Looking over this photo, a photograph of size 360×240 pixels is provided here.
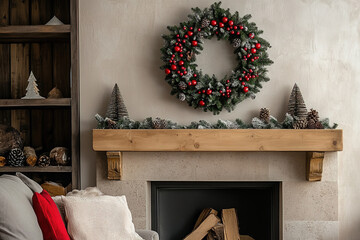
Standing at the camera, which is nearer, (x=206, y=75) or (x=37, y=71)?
(x=206, y=75)

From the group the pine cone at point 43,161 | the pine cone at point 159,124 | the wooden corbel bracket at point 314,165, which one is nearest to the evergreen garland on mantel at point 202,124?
the pine cone at point 159,124

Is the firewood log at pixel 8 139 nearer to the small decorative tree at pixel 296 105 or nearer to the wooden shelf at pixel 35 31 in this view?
the wooden shelf at pixel 35 31

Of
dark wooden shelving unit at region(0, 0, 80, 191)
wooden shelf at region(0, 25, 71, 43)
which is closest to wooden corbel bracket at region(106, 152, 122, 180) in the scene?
dark wooden shelving unit at region(0, 0, 80, 191)

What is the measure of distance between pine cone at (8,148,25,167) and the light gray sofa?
1.18 meters

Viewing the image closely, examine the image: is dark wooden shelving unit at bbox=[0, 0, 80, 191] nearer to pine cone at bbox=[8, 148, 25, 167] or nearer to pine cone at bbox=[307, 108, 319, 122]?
pine cone at bbox=[8, 148, 25, 167]

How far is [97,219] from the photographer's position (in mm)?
2285

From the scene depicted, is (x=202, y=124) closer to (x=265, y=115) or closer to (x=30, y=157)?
(x=265, y=115)

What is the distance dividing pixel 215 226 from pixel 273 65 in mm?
1304

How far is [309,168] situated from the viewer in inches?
122

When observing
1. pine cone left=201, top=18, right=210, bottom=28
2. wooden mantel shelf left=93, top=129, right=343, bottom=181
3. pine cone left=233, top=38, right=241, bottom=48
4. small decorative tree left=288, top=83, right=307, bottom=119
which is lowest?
wooden mantel shelf left=93, top=129, right=343, bottom=181

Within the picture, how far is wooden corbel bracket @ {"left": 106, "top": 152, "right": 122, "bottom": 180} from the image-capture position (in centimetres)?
312

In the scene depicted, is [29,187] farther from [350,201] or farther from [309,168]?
[350,201]

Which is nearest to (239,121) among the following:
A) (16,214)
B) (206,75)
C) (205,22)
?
(206,75)

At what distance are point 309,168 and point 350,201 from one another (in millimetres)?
438
